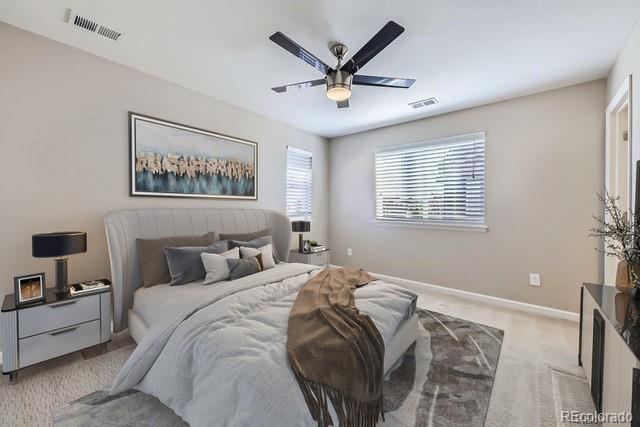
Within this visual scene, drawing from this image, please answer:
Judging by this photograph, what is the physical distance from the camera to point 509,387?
6.31 ft

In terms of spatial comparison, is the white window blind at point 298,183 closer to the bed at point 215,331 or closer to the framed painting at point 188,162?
the framed painting at point 188,162

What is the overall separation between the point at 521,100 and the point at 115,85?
14.8 feet

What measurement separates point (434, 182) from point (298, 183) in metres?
2.19

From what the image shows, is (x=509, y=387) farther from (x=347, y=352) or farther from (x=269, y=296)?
(x=269, y=296)

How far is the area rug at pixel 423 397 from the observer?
63.6 inches

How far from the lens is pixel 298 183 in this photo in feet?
15.5

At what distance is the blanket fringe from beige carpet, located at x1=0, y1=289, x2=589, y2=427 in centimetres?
85

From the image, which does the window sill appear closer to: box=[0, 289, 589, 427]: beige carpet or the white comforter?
box=[0, 289, 589, 427]: beige carpet

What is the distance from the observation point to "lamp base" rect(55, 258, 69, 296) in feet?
7.11

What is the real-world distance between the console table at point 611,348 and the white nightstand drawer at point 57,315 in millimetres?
3318

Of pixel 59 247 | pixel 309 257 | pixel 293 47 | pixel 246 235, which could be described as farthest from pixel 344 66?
pixel 309 257

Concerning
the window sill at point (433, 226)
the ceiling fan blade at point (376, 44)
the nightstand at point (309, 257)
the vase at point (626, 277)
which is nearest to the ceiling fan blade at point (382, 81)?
the ceiling fan blade at point (376, 44)

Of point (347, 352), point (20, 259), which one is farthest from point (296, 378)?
point (20, 259)

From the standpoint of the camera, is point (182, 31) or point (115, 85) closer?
point (182, 31)
